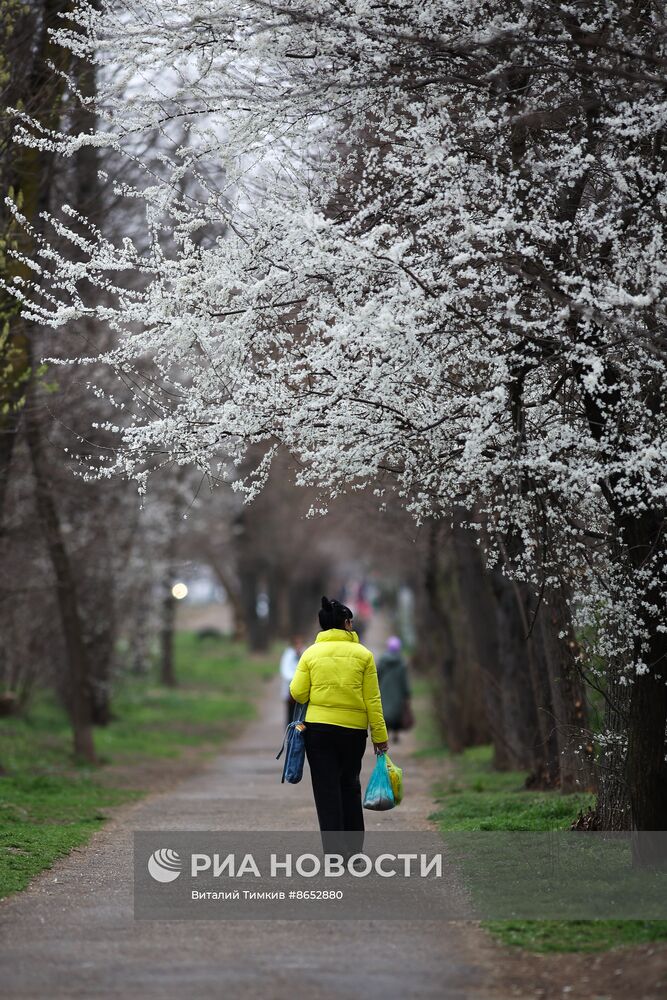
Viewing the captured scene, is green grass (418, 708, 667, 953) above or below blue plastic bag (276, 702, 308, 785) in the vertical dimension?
below

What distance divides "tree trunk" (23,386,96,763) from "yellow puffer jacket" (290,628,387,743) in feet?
28.5

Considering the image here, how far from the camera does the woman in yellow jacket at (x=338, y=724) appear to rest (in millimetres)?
9461

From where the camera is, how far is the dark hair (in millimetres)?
9688

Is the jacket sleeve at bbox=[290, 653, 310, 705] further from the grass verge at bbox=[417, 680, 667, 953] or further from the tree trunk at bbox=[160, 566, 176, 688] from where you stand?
the tree trunk at bbox=[160, 566, 176, 688]

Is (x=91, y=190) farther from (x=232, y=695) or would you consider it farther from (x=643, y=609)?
(x=232, y=695)

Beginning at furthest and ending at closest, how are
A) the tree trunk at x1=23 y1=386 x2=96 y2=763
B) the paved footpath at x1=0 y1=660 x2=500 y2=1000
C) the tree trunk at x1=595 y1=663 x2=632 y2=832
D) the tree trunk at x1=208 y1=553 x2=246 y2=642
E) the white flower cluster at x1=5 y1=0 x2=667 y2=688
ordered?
1. the tree trunk at x1=208 y1=553 x2=246 y2=642
2. the tree trunk at x1=23 y1=386 x2=96 y2=763
3. the tree trunk at x1=595 y1=663 x2=632 y2=832
4. the white flower cluster at x1=5 y1=0 x2=667 y2=688
5. the paved footpath at x1=0 y1=660 x2=500 y2=1000

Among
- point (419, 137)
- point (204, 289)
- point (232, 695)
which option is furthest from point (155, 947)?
point (232, 695)

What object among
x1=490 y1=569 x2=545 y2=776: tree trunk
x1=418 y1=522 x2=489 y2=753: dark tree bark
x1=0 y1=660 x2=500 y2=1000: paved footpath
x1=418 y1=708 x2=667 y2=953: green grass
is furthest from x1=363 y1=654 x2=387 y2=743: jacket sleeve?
x1=418 y1=522 x2=489 y2=753: dark tree bark

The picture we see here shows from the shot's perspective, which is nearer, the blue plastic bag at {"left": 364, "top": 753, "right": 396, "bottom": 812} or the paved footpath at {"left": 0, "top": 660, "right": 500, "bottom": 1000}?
the paved footpath at {"left": 0, "top": 660, "right": 500, "bottom": 1000}

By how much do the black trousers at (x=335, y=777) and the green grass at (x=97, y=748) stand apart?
6.84 feet

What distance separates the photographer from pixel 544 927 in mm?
7523

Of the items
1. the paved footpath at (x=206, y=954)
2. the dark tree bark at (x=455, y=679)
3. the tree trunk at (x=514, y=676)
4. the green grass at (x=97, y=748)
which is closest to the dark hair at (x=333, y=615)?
the paved footpath at (x=206, y=954)

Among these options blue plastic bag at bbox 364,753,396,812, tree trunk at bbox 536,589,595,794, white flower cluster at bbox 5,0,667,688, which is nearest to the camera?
white flower cluster at bbox 5,0,667,688

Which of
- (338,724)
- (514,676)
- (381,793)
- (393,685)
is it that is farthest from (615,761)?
(393,685)
